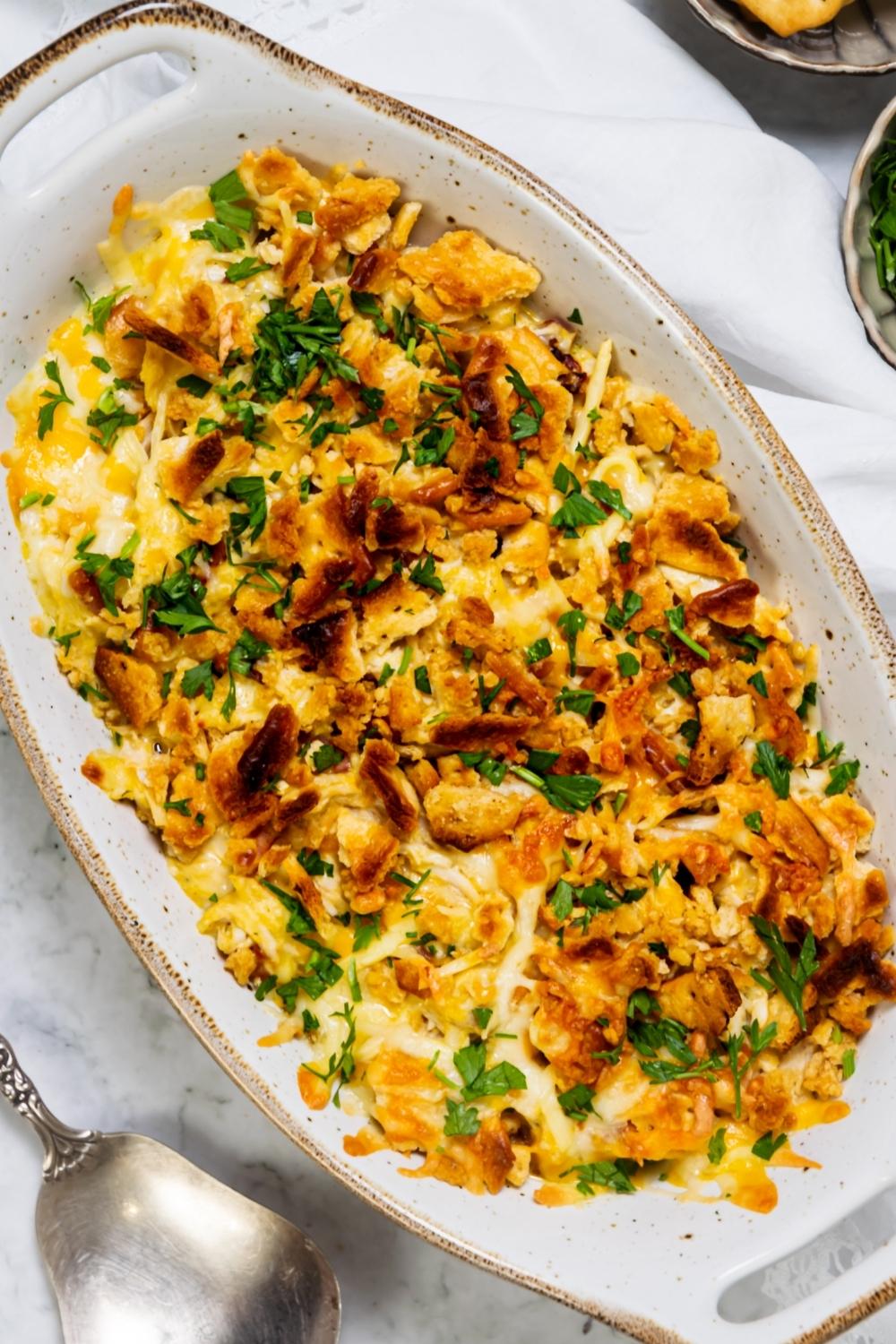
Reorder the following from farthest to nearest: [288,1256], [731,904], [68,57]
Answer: [288,1256], [731,904], [68,57]

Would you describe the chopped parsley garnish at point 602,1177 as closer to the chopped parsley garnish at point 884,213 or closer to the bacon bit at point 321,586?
the bacon bit at point 321,586

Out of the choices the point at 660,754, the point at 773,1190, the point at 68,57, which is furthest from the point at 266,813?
the point at 68,57

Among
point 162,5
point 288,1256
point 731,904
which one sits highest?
point 162,5

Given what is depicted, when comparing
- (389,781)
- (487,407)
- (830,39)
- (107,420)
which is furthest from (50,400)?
(830,39)

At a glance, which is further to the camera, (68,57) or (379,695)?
(379,695)

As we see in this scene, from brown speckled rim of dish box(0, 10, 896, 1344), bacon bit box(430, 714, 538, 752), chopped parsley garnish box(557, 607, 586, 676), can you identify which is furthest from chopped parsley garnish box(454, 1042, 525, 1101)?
chopped parsley garnish box(557, 607, 586, 676)

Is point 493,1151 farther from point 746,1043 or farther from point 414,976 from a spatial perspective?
point 746,1043

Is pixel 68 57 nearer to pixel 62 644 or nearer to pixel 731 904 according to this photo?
pixel 62 644
